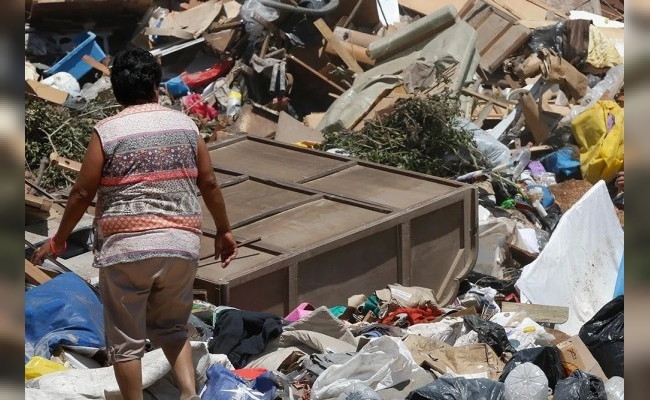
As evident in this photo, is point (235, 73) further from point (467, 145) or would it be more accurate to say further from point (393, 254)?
point (393, 254)

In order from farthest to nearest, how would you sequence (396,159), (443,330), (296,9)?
(296,9) < (396,159) < (443,330)

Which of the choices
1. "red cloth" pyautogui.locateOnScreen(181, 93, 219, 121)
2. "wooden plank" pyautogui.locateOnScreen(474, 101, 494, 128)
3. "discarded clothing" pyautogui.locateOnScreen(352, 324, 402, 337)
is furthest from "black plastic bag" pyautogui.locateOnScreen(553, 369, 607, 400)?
"red cloth" pyautogui.locateOnScreen(181, 93, 219, 121)

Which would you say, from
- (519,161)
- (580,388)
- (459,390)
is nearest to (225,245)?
(459,390)

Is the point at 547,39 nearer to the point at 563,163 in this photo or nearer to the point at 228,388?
the point at 563,163

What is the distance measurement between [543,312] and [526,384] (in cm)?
184

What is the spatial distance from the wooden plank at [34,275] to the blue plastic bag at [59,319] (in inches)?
10.7

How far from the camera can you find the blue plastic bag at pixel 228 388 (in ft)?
14.9

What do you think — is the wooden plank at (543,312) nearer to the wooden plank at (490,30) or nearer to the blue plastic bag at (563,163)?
the blue plastic bag at (563,163)

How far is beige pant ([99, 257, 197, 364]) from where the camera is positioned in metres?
3.92

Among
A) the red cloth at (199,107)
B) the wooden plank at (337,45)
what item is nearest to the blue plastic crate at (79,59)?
the red cloth at (199,107)

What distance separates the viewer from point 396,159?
8.81 metres

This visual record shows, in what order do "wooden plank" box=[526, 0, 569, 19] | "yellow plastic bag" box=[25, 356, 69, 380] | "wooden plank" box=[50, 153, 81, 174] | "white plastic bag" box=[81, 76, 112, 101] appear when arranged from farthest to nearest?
"wooden plank" box=[526, 0, 569, 19] < "white plastic bag" box=[81, 76, 112, 101] < "wooden plank" box=[50, 153, 81, 174] < "yellow plastic bag" box=[25, 356, 69, 380]

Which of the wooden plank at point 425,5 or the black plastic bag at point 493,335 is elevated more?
the black plastic bag at point 493,335

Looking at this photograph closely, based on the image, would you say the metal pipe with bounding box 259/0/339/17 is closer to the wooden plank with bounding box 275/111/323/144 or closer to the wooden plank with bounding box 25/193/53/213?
the wooden plank with bounding box 275/111/323/144
